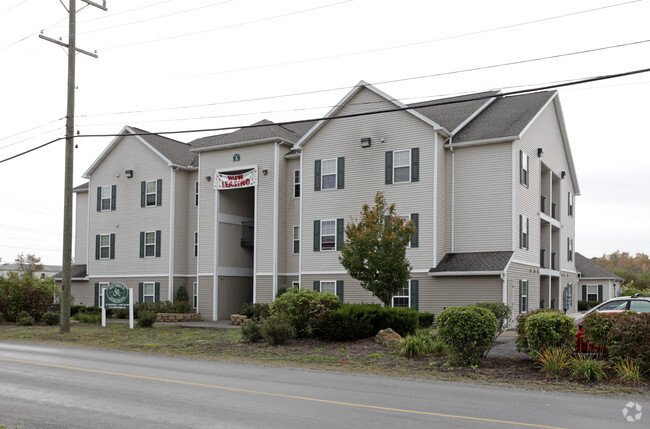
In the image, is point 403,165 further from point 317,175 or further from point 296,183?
point 296,183

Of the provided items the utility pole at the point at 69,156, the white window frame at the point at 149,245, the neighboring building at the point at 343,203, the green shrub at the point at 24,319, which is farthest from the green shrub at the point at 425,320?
the white window frame at the point at 149,245

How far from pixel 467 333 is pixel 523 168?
15656 mm

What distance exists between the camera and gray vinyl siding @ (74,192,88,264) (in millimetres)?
43062

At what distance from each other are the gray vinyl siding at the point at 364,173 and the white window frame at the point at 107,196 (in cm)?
1519

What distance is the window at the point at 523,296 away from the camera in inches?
1106

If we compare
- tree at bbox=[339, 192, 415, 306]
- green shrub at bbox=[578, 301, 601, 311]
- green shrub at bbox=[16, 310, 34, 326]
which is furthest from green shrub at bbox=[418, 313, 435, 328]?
green shrub at bbox=[578, 301, 601, 311]

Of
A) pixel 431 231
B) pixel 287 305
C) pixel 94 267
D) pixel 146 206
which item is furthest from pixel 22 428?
pixel 94 267

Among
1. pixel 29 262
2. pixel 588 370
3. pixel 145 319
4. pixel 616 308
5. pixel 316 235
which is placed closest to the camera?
pixel 588 370

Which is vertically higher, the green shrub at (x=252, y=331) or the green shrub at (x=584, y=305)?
the green shrub at (x=252, y=331)

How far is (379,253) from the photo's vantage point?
21.6m

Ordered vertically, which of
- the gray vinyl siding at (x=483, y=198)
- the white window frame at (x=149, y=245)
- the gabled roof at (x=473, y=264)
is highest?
the gray vinyl siding at (x=483, y=198)

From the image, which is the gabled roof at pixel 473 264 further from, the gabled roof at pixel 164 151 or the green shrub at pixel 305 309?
the gabled roof at pixel 164 151

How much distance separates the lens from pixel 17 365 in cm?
1441

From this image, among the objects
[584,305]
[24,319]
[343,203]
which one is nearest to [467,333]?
[343,203]
